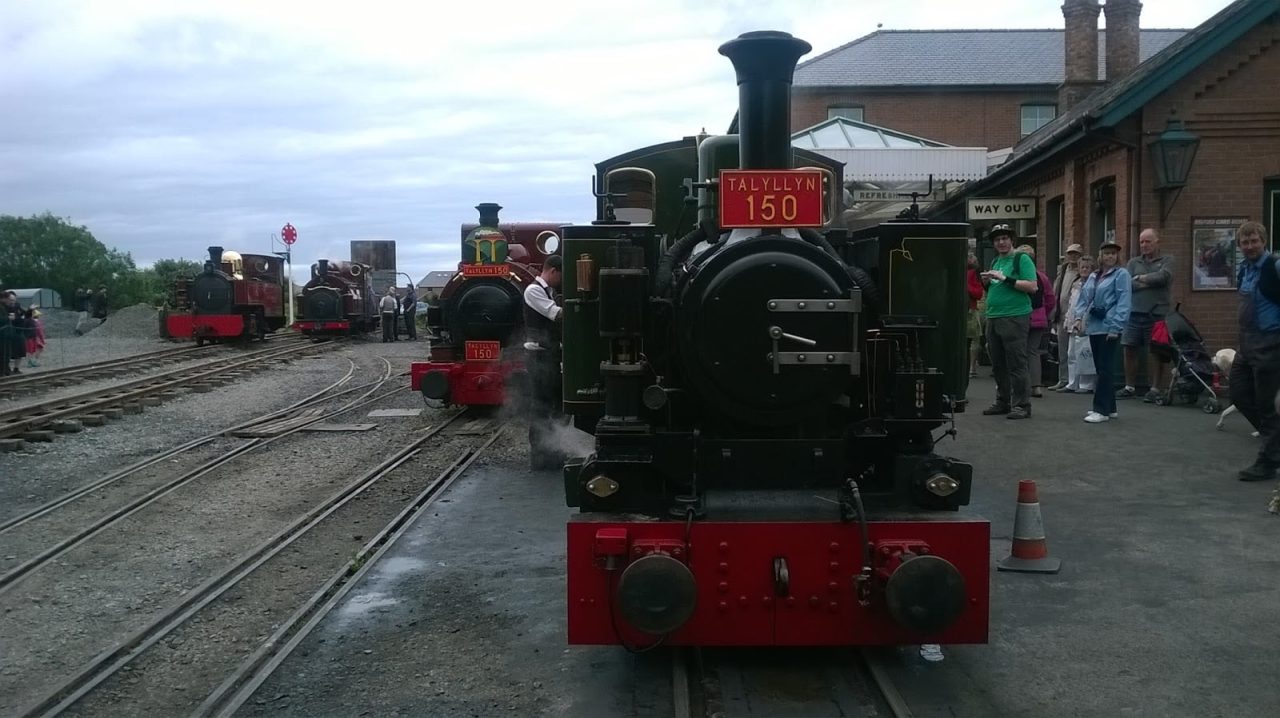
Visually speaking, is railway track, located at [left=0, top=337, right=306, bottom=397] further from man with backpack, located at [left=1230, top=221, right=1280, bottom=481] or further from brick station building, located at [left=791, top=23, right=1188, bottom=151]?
brick station building, located at [left=791, top=23, right=1188, bottom=151]

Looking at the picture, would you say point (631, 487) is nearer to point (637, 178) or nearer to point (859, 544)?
point (859, 544)

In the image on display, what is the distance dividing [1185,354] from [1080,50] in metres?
11.6

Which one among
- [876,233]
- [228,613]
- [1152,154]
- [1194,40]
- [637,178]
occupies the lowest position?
[228,613]

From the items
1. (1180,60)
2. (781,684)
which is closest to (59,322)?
(1180,60)

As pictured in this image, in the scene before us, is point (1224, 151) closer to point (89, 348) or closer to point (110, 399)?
point (110, 399)

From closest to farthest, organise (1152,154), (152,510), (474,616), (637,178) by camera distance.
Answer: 1. (474,616)
2. (637,178)
3. (152,510)
4. (1152,154)

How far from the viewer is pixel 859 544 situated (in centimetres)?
410

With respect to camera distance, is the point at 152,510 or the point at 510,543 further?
the point at 152,510

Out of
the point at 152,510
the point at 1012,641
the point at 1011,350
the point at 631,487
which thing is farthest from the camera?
the point at 1011,350

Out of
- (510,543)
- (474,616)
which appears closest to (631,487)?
(474,616)

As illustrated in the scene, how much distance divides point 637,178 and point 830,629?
10.5 ft

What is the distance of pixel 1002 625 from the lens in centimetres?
486

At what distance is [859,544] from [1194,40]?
1038 centimetres

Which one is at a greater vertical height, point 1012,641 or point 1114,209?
point 1114,209
